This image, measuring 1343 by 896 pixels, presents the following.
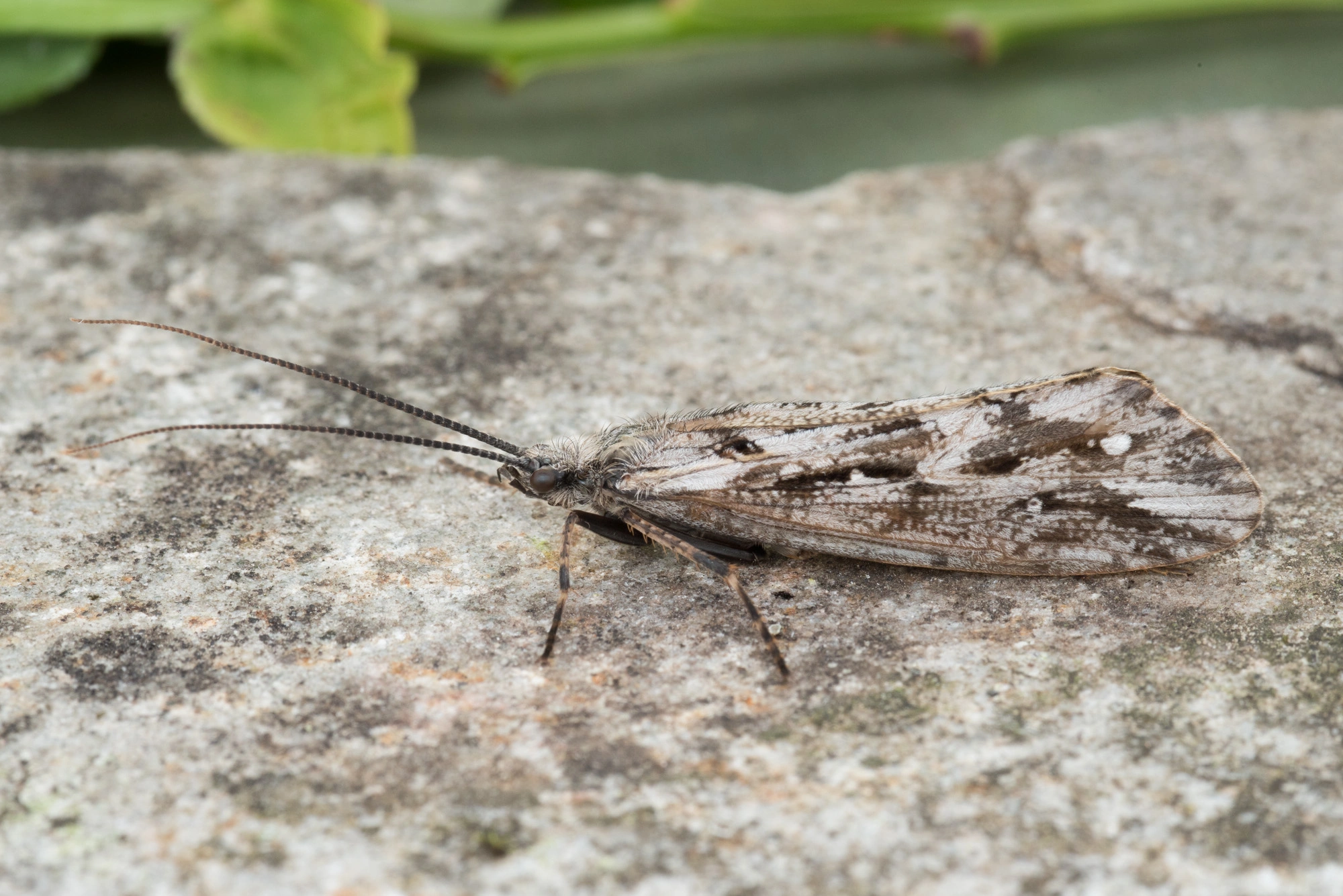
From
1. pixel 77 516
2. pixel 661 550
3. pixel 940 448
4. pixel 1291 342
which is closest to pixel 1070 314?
pixel 1291 342

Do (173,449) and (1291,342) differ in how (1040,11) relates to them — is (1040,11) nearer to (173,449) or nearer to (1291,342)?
(1291,342)

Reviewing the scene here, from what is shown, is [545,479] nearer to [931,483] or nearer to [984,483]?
[931,483]

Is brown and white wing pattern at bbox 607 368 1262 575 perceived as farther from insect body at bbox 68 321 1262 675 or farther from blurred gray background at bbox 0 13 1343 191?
blurred gray background at bbox 0 13 1343 191

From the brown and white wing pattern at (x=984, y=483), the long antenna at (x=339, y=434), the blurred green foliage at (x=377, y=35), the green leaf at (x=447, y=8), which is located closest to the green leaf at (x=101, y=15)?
the blurred green foliage at (x=377, y=35)

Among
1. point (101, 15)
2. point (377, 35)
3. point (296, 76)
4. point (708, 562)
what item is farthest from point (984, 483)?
point (101, 15)

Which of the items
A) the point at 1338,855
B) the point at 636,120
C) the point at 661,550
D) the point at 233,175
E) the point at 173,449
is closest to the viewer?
the point at 1338,855
